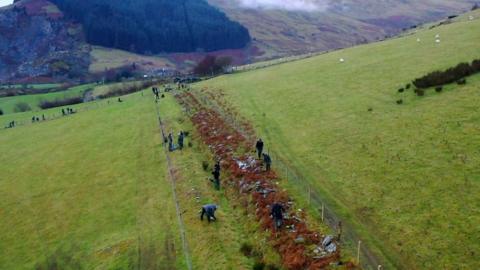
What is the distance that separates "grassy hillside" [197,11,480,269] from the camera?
90.5ft

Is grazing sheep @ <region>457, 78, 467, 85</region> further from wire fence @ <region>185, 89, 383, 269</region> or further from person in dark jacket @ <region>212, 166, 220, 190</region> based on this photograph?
person in dark jacket @ <region>212, 166, 220, 190</region>

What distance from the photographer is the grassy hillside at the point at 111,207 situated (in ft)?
113

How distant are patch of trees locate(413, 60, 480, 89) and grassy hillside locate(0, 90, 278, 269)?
2905 cm

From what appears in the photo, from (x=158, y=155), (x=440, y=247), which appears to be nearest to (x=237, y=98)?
(x=158, y=155)

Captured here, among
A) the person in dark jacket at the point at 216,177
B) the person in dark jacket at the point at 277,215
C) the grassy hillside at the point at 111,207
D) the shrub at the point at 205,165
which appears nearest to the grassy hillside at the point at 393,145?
the person in dark jacket at the point at 277,215

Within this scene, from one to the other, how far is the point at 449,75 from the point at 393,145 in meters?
19.8

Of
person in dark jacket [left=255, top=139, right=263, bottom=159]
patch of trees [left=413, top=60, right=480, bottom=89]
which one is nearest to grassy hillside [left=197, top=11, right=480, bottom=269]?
patch of trees [left=413, top=60, right=480, bottom=89]

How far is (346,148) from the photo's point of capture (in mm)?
43562

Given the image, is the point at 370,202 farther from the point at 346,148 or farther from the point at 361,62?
the point at 361,62

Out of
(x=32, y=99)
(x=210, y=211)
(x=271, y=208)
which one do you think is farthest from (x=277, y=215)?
(x=32, y=99)

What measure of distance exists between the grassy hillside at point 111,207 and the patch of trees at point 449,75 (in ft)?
95.3

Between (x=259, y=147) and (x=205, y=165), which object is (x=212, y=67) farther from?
(x=259, y=147)

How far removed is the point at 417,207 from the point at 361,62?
173 ft

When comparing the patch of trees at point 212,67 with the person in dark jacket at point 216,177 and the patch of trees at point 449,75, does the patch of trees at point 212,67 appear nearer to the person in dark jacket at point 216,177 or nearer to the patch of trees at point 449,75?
the patch of trees at point 449,75
